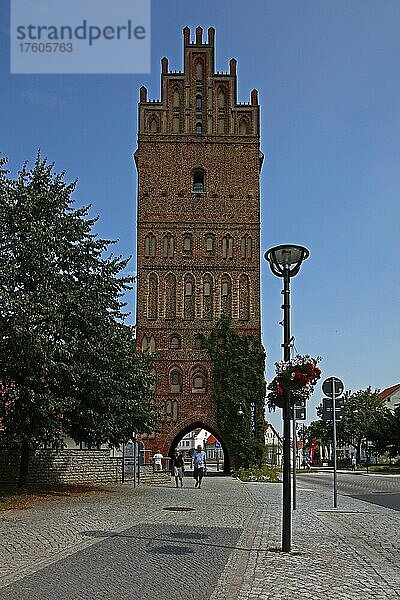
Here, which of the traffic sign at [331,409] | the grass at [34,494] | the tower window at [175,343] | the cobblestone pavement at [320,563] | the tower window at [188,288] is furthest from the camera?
the tower window at [188,288]

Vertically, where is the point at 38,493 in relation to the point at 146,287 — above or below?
below

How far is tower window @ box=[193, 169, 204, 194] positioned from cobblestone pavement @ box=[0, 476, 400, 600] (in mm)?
41845

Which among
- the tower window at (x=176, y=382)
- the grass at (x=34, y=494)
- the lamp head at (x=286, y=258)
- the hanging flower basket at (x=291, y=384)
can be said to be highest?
the lamp head at (x=286, y=258)

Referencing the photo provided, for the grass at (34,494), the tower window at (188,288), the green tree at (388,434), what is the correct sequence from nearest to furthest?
the grass at (34,494), the tower window at (188,288), the green tree at (388,434)

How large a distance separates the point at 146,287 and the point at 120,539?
148 feet

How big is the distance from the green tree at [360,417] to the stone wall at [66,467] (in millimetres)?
48371

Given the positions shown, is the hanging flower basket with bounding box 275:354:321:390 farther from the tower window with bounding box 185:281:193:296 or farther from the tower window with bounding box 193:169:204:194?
the tower window with bounding box 193:169:204:194

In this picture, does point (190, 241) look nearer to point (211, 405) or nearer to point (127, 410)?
point (211, 405)

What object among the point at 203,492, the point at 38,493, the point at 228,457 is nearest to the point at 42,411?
the point at 38,493

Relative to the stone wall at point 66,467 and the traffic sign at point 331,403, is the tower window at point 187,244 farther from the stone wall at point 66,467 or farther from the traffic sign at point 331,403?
the traffic sign at point 331,403

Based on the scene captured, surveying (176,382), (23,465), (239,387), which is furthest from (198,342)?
(23,465)

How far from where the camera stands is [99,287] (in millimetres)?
26938

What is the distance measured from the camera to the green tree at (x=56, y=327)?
78.6 ft

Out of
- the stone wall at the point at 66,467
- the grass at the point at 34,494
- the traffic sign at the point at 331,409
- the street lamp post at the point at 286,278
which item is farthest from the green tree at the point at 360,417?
the street lamp post at the point at 286,278
